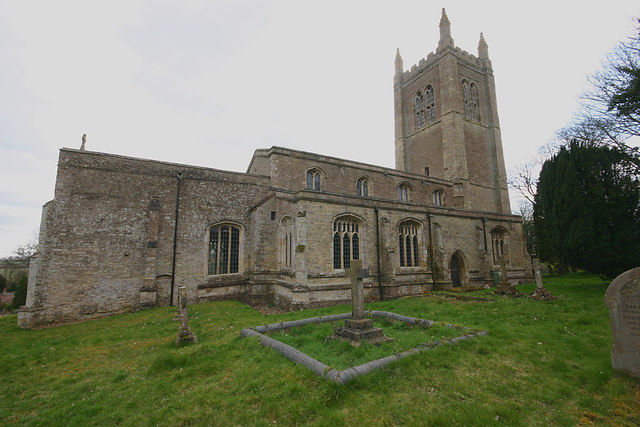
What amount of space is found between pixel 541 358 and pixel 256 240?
13.3 meters

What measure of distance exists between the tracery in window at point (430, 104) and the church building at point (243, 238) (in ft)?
38.0

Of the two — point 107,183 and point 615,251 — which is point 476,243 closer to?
point 615,251

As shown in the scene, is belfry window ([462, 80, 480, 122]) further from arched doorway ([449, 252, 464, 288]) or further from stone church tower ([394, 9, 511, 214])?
arched doorway ([449, 252, 464, 288])

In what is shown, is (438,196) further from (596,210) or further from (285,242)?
(285,242)

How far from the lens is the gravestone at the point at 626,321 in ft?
16.6

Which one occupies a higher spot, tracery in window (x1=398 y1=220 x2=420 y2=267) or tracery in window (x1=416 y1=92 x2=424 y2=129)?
tracery in window (x1=416 y1=92 x2=424 y2=129)

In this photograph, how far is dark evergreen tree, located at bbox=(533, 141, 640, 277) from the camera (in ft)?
48.0

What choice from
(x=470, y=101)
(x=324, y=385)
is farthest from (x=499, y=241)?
(x=324, y=385)

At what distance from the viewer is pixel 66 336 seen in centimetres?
1060

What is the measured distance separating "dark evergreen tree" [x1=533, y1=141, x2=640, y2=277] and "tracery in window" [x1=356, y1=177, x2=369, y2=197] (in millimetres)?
11756

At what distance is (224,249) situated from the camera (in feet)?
56.5

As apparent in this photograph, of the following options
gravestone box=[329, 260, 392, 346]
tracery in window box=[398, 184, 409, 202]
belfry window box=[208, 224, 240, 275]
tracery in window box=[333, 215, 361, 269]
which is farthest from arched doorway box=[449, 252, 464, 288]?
belfry window box=[208, 224, 240, 275]

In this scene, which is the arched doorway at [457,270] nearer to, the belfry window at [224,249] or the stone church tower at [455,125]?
the stone church tower at [455,125]

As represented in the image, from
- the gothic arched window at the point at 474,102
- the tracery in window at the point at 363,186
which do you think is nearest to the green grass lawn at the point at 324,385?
the tracery in window at the point at 363,186
